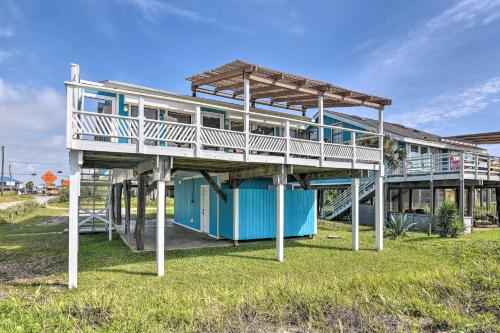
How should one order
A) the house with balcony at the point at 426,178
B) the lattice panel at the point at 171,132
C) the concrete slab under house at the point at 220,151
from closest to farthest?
1. the concrete slab under house at the point at 220,151
2. the lattice panel at the point at 171,132
3. the house with balcony at the point at 426,178

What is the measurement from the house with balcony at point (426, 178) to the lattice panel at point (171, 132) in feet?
25.7

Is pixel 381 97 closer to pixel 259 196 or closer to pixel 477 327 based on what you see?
pixel 259 196

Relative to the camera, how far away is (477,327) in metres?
4.19

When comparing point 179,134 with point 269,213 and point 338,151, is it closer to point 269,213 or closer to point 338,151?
point 338,151

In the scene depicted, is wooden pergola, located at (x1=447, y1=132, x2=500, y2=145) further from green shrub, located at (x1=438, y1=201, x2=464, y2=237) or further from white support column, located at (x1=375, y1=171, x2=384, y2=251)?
white support column, located at (x1=375, y1=171, x2=384, y2=251)

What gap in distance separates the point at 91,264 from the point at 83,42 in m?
9.38

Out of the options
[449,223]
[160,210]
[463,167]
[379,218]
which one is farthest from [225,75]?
[463,167]

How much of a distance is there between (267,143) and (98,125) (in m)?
4.53

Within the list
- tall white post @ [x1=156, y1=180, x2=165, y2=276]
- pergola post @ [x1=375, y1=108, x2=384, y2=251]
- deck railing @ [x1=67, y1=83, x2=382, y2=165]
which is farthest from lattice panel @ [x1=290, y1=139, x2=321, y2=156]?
tall white post @ [x1=156, y1=180, x2=165, y2=276]

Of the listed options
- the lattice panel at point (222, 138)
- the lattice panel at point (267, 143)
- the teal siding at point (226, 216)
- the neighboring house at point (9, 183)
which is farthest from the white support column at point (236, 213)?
the neighboring house at point (9, 183)

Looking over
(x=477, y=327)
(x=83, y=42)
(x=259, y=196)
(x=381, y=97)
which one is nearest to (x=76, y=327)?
(x=477, y=327)

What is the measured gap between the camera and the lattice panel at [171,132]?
25.2 feet

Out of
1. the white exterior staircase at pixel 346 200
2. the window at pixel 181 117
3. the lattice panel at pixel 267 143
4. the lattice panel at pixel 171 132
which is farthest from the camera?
the white exterior staircase at pixel 346 200

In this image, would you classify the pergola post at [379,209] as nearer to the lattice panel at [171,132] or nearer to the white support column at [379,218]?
the white support column at [379,218]
